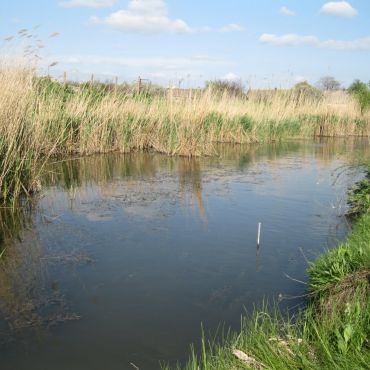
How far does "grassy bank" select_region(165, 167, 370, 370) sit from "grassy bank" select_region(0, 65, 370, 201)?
367 centimetres

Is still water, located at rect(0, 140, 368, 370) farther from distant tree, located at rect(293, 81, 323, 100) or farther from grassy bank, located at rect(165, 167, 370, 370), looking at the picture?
distant tree, located at rect(293, 81, 323, 100)

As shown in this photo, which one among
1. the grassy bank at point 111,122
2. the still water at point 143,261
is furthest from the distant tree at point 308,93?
the still water at point 143,261

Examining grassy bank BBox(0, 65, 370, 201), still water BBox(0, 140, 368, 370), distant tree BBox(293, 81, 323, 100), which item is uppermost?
distant tree BBox(293, 81, 323, 100)

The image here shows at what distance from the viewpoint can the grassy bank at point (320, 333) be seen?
2160 mm

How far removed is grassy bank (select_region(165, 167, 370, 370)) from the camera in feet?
7.09

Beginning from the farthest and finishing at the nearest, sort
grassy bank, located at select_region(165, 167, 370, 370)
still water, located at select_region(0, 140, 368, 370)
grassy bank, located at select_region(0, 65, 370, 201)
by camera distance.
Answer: grassy bank, located at select_region(0, 65, 370, 201)
still water, located at select_region(0, 140, 368, 370)
grassy bank, located at select_region(165, 167, 370, 370)

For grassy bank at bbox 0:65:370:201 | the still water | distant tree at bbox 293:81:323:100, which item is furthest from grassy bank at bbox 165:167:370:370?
distant tree at bbox 293:81:323:100

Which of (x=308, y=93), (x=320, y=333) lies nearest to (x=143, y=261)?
(x=320, y=333)

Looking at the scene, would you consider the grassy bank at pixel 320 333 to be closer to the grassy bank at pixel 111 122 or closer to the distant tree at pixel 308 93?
the grassy bank at pixel 111 122

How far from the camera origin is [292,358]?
87.0 inches

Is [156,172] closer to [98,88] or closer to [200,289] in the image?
[98,88]

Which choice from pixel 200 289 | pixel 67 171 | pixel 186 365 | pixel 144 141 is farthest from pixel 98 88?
pixel 186 365

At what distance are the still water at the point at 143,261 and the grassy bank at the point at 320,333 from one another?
21 cm

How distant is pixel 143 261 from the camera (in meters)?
3.85
